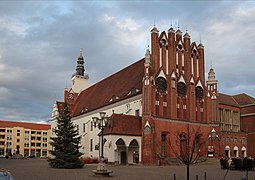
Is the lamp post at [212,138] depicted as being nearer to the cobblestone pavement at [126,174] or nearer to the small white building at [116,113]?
the small white building at [116,113]

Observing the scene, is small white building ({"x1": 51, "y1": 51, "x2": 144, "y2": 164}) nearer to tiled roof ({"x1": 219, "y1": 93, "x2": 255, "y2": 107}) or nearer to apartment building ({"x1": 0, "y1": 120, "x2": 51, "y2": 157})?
tiled roof ({"x1": 219, "y1": 93, "x2": 255, "y2": 107})

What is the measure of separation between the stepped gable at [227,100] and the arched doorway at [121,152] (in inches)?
956

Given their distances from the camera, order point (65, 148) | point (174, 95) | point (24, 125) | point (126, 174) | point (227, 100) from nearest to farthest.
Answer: point (126, 174) < point (65, 148) < point (174, 95) < point (227, 100) < point (24, 125)

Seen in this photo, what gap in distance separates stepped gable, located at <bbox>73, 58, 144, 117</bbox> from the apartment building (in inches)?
2429

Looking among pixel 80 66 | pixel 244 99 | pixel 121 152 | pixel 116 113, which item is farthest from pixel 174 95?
pixel 80 66

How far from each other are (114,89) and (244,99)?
89.8 feet

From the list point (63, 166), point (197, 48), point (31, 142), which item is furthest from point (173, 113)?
point (31, 142)

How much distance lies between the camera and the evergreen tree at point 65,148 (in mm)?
34250

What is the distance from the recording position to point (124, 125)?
4625 centimetres

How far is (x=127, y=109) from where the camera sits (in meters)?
51.8

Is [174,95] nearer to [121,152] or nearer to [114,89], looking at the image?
[121,152]

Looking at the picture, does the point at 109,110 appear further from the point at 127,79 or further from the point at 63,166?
the point at 63,166

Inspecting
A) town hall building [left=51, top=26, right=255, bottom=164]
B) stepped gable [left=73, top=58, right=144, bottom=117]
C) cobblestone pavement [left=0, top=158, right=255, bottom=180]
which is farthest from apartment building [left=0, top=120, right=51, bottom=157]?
cobblestone pavement [left=0, top=158, right=255, bottom=180]

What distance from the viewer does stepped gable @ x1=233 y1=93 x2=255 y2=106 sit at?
6575 cm
